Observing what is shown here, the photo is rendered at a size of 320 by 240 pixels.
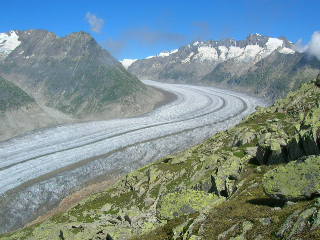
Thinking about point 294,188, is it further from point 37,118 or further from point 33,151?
point 37,118

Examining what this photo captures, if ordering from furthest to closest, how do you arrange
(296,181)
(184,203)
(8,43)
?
(8,43) < (184,203) < (296,181)

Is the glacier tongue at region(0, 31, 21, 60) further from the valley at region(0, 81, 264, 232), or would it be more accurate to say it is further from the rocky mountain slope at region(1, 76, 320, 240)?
the rocky mountain slope at region(1, 76, 320, 240)

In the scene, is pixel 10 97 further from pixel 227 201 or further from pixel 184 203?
pixel 227 201

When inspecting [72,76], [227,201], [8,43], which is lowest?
[227,201]

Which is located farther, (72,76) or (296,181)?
(72,76)

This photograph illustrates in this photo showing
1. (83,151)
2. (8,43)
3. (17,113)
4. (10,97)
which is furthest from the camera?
(8,43)

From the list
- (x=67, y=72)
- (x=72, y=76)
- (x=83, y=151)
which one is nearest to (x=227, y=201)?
(x=83, y=151)

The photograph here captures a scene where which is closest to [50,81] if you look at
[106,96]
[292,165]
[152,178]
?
[106,96]
